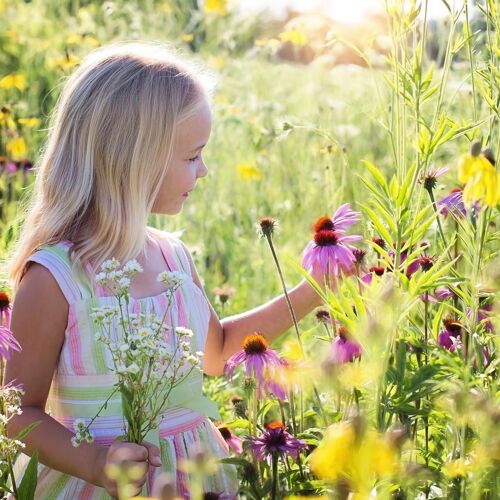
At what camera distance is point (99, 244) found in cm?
149

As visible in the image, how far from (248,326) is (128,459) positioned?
55 cm

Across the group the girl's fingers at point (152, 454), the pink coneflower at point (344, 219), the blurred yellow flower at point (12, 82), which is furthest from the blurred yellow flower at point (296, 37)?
the girl's fingers at point (152, 454)

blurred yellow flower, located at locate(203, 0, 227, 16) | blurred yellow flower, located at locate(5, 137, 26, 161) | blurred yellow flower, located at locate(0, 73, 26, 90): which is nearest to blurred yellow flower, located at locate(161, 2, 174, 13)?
blurred yellow flower, located at locate(203, 0, 227, 16)

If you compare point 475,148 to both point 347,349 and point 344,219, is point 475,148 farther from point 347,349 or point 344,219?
point 344,219

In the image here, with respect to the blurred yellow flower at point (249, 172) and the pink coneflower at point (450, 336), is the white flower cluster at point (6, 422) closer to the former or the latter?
the pink coneflower at point (450, 336)

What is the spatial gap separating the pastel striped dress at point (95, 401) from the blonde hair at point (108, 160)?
0.19 ft

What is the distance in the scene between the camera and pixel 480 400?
820 mm

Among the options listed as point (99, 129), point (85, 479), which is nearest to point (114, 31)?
point (99, 129)

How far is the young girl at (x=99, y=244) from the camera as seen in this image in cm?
141

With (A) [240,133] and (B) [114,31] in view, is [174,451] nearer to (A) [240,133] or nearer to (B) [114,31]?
(A) [240,133]

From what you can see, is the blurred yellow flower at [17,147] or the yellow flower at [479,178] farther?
the blurred yellow flower at [17,147]

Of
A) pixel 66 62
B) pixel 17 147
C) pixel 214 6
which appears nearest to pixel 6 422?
pixel 66 62

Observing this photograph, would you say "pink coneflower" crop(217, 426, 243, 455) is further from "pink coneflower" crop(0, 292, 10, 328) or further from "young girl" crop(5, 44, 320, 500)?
"pink coneflower" crop(0, 292, 10, 328)

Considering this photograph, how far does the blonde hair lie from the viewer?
1491mm
